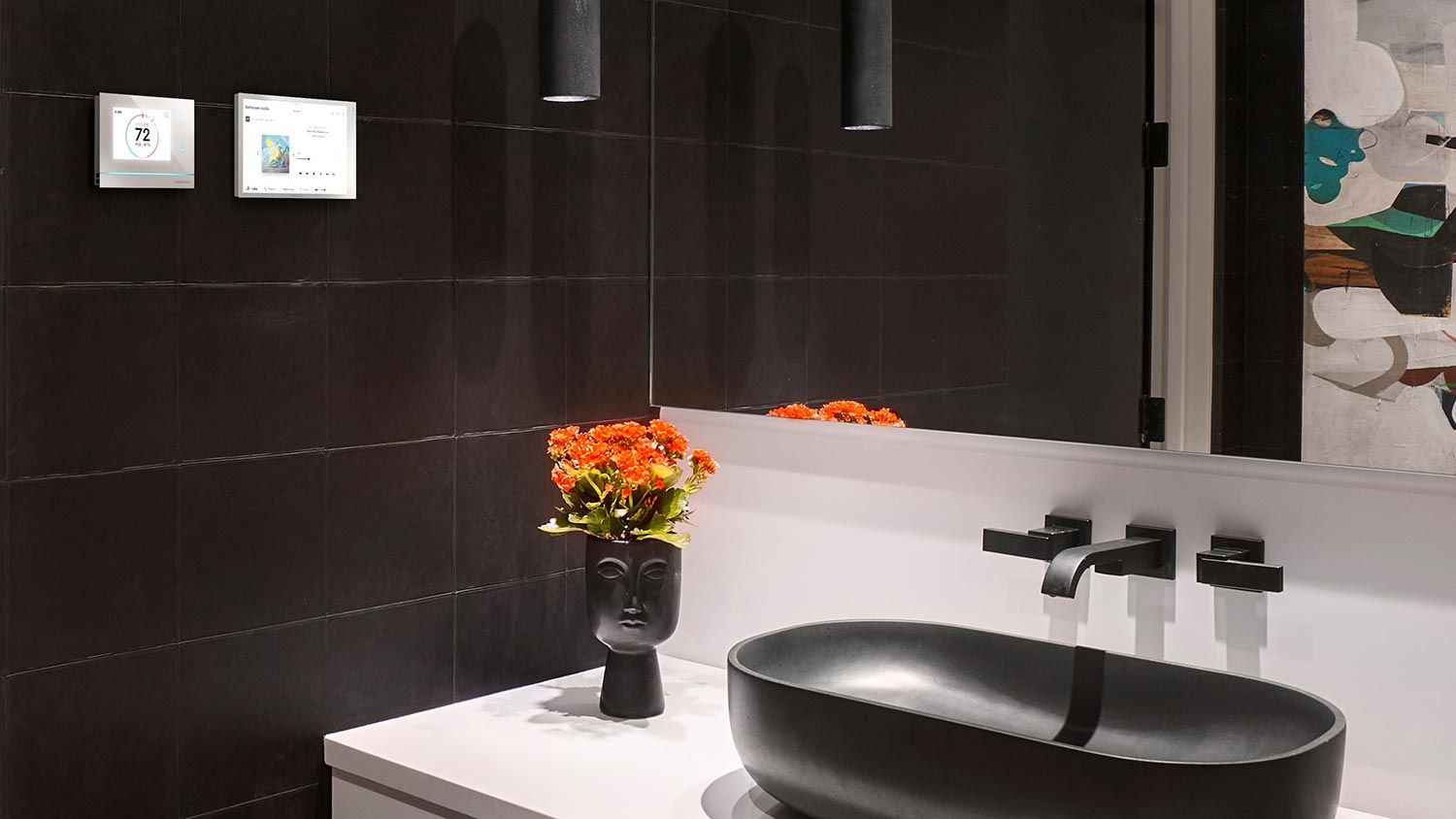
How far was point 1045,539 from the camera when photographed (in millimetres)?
1850

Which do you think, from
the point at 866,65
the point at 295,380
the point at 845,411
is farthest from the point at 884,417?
the point at 295,380

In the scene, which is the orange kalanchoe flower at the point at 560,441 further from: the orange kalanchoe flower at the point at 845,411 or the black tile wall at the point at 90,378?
the black tile wall at the point at 90,378

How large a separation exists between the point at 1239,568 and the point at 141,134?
1513mm

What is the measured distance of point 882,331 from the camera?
2.10m

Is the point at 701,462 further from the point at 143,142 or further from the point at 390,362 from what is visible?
the point at 143,142

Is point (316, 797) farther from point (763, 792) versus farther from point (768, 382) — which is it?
point (768, 382)

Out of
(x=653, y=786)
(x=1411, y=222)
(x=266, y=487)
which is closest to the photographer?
(x=1411, y=222)

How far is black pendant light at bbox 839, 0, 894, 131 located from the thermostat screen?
39.2 inches

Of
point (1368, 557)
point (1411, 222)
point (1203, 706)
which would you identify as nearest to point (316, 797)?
point (1203, 706)

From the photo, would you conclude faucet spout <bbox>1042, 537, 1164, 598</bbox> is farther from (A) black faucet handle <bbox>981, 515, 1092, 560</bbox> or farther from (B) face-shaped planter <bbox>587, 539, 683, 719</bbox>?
(B) face-shaped planter <bbox>587, 539, 683, 719</bbox>

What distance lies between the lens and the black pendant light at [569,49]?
A: 210cm

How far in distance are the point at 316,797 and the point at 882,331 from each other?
1.11m

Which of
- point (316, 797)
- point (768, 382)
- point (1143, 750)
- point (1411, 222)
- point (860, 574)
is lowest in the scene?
point (316, 797)

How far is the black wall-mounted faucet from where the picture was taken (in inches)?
64.2
